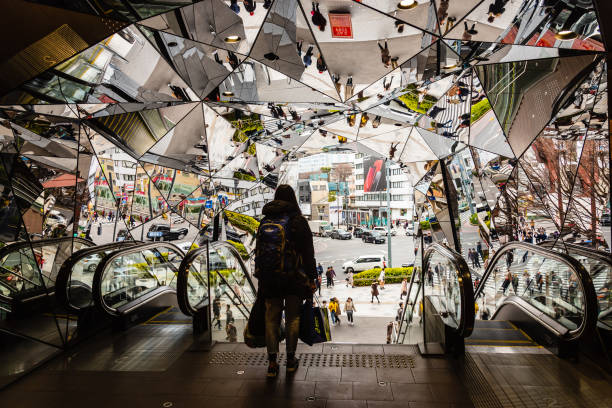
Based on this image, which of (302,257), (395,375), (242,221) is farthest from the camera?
(242,221)

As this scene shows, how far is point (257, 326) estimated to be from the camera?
10.9ft

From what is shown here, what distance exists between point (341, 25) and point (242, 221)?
8.70 m

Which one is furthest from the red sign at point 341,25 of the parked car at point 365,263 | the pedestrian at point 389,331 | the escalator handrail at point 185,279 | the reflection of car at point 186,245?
the parked car at point 365,263

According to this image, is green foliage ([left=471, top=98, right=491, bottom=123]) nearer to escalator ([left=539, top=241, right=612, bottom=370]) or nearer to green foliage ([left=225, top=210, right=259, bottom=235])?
escalator ([left=539, top=241, right=612, bottom=370])

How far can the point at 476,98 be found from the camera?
6434 millimetres

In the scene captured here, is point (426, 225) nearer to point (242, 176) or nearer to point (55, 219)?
point (242, 176)

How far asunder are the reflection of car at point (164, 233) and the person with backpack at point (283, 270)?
6.90 metres

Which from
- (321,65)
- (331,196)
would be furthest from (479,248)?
(331,196)

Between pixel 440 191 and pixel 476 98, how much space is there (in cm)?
389

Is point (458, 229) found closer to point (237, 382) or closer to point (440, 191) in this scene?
point (440, 191)

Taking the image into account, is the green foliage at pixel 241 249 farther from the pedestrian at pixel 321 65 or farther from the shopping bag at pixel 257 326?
the shopping bag at pixel 257 326

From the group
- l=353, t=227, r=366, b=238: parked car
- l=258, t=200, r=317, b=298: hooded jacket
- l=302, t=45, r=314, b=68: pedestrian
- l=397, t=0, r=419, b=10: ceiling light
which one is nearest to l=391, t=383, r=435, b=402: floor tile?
l=258, t=200, r=317, b=298: hooded jacket

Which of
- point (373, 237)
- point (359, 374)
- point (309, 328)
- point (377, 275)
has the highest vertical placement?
point (309, 328)

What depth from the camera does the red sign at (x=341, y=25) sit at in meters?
4.44
